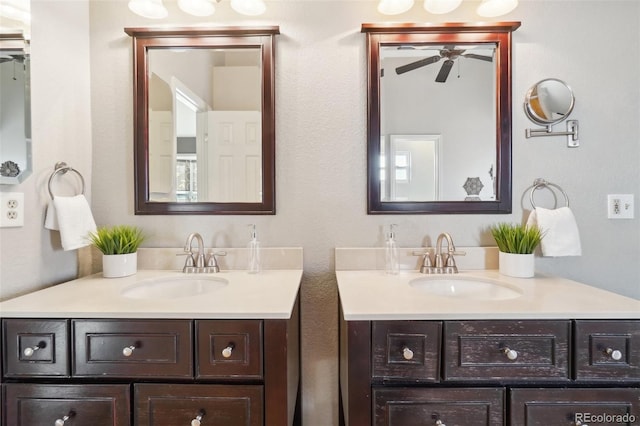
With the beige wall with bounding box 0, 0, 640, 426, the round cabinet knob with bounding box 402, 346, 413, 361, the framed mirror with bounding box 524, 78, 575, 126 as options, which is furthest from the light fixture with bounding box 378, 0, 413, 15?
the round cabinet knob with bounding box 402, 346, 413, 361

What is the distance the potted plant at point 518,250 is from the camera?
4.18 ft

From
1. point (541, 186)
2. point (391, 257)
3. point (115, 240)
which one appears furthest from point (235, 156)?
point (541, 186)

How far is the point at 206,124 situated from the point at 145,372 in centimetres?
98

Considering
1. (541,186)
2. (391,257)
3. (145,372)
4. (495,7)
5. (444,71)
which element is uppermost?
(495,7)

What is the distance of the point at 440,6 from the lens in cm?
135

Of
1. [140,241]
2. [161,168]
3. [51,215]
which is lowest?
[140,241]

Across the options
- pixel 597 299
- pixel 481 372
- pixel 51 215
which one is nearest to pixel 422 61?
pixel 597 299

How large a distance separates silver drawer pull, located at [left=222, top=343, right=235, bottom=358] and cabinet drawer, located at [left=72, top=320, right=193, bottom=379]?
0.09m

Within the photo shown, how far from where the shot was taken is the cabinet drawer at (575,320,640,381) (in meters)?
0.88

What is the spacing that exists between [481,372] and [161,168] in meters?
1.42

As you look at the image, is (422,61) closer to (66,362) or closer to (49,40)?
(49,40)

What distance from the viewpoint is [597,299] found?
989mm

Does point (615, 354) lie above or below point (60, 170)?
below

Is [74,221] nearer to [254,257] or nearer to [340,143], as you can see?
[254,257]
